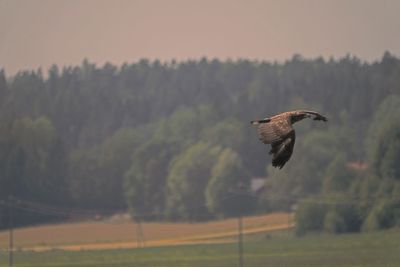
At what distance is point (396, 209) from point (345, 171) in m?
16.0

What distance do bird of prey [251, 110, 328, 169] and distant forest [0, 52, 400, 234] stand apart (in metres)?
48.5

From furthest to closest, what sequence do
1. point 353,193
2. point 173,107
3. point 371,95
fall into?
point 173,107, point 371,95, point 353,193

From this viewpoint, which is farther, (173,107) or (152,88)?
(152,88)

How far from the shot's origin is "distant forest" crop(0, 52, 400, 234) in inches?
3088

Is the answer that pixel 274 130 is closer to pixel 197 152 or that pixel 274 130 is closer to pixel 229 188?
pixel 229 188

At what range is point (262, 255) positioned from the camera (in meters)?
63.4

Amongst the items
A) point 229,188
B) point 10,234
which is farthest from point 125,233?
point 229,188

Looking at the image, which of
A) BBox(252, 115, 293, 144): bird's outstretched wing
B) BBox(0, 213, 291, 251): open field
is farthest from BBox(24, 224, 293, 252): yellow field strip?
BBox(252, 115, 293, 144): bird's outstretched wing

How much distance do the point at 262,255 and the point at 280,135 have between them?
141 ft

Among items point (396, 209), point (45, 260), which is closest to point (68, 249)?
point (45, 260)

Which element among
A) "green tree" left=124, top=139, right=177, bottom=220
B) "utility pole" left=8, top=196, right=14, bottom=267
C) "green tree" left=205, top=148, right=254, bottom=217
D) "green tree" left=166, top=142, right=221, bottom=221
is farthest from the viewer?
"green tree" left=124, top=139, right=177, bottom=220

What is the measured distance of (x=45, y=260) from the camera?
62875 mm

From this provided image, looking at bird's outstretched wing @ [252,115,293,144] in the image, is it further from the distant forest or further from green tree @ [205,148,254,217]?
green tree @ [205,148,254,217]

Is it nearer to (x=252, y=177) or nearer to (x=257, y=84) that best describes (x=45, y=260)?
(x=252, y=177)
